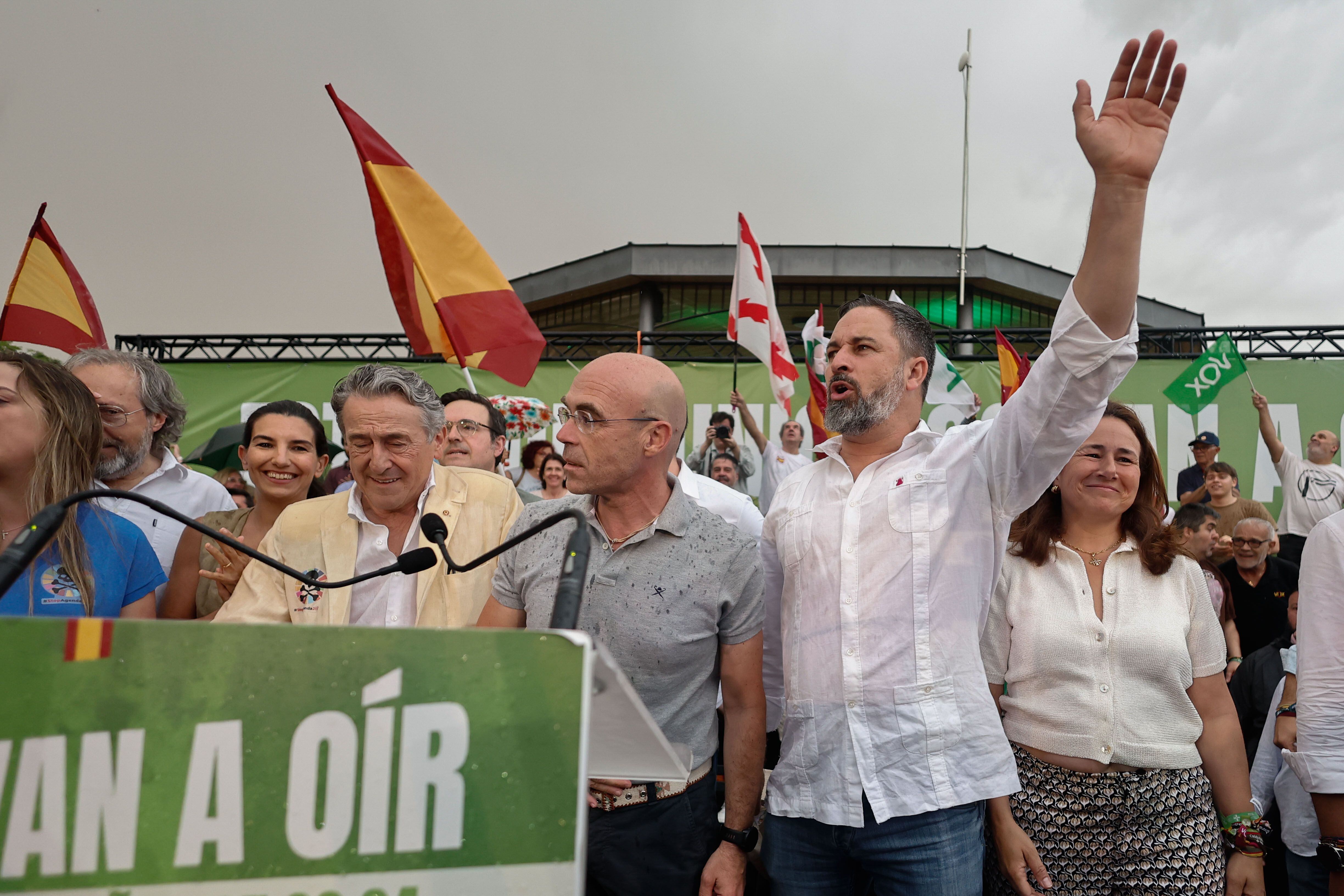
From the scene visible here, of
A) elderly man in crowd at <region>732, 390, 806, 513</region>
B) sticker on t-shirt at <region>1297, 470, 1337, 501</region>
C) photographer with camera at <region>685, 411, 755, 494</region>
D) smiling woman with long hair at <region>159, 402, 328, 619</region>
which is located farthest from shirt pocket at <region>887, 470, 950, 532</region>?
sticker on t-shirt at <region>1297, 470, 1337, 501</region>

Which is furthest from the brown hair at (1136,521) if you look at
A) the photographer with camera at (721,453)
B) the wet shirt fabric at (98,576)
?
the photographer with camera at (721,453)

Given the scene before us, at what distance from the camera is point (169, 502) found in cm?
312

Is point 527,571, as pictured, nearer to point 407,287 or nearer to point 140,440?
point 140,440

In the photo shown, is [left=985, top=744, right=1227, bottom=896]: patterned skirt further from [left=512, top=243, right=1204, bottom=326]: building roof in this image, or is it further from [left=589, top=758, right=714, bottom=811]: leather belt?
[left=512, top=243, right=1204, bottom=326]: building roof

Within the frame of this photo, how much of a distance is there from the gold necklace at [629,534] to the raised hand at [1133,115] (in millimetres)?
1152

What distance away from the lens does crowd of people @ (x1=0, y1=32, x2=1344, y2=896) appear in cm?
187

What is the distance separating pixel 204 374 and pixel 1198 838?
33.1 feet

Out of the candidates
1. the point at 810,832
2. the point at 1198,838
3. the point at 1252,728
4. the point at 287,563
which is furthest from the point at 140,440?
the point at 1252,728

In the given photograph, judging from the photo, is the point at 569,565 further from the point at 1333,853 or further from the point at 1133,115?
the point at 1333,853

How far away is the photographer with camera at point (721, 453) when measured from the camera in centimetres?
741

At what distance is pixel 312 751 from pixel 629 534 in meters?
1.21

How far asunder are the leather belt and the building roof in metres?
17.0

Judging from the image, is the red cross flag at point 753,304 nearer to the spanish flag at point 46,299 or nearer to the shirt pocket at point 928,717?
the spanish flag at point 46,299

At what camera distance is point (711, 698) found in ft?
6.52
